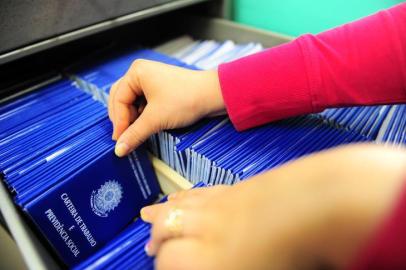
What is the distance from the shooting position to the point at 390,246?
8.7 inches

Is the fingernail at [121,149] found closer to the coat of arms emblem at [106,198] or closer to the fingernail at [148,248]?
the coat of arms emblem at [106,198]

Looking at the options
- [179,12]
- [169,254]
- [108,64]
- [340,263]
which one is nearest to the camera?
[340,263]

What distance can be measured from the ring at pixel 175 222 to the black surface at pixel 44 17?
1.72ft

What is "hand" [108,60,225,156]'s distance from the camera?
0.58m

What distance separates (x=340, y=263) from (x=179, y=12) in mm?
1190

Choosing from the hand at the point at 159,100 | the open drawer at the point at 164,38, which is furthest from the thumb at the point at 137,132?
the open drawer at the point at 164,38

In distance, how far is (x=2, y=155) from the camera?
56cm

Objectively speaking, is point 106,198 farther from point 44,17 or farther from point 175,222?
point 44,17

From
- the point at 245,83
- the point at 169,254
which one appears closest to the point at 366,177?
the point at 169,254

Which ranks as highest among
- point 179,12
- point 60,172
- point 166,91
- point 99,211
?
point 179,12

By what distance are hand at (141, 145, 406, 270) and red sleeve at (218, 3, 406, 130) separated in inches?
11.6

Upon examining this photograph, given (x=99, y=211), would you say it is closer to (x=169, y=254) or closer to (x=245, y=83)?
(x=169, y=254)

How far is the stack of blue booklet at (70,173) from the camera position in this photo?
0.51 m

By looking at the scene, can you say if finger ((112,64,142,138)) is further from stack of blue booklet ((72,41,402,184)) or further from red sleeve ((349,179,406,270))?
red sleeve ((349,179,406,270))
